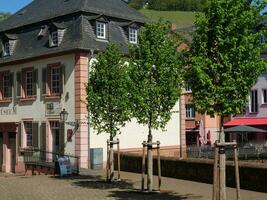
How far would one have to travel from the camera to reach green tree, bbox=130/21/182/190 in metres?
20.4

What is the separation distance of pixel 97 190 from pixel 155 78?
15.7 ft

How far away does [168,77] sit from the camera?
20328mm

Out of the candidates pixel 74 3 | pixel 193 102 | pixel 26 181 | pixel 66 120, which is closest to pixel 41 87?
pixel 66 120

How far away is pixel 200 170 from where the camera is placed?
915 inches

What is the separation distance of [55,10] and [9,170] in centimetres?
1067

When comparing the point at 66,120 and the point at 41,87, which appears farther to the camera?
the point at 41,87

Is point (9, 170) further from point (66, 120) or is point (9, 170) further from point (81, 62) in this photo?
point (81, 62)

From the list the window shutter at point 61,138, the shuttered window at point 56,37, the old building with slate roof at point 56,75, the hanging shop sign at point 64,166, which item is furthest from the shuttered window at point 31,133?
the hanging shop sign at point 64,166

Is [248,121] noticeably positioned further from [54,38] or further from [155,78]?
[155,78]

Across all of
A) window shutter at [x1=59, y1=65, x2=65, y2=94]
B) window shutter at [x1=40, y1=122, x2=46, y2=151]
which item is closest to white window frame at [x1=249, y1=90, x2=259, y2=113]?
window shutter at [x1=40, y1=122, x2=46, y2=151]

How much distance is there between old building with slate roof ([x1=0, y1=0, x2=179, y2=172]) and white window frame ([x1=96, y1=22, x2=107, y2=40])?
0.18 feet

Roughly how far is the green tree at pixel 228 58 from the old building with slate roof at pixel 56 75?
13.5m

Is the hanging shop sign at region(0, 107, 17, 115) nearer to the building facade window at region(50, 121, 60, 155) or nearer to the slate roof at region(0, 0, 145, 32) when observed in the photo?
the building facade window at region(50, 121, 60, 155)

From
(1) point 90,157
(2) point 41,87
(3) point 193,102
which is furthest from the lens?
(2) point 41,87
